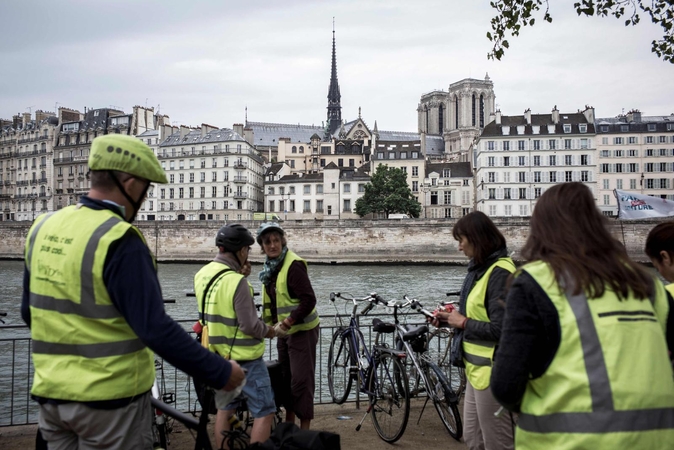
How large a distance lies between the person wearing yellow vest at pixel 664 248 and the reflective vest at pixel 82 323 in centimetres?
237

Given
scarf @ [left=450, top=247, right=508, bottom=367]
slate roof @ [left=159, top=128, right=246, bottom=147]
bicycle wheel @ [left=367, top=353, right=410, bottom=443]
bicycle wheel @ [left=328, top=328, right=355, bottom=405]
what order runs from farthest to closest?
slate roof @ [left=159, top=128, right=246, bottom=147]
bicycle wheel @ [left=328, top=328, right=355, bottom=405]
bicycle wheel @ [left=367, top=353, right=410, bottom=443]
scarf @ [left=450, top=247, right=508, bottom=367]

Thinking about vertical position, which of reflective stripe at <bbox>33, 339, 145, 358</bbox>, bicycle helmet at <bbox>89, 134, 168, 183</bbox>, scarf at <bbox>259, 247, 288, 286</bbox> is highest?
bicycle helmet at <bbox>89, 134, 168, 183</bbox>

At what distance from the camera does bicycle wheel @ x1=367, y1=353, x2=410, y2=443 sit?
468cm

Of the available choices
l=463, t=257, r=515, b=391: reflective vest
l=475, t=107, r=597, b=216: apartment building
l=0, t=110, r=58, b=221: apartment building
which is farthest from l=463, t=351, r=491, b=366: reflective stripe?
l=0, t=110, r=58, b=221: apartment building

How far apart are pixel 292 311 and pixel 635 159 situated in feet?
194

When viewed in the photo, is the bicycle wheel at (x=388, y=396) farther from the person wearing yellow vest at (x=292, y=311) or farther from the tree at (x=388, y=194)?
the tree at (x=388, y=194)

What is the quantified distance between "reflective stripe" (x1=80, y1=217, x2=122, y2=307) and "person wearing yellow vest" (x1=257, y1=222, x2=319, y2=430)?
2.23 metres

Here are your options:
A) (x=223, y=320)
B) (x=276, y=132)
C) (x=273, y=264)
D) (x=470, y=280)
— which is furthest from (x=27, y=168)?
(x=470, y=280)

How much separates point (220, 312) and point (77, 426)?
5.41 feet

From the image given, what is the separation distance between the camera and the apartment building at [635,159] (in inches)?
2194

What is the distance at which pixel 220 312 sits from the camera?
3822 millimetres

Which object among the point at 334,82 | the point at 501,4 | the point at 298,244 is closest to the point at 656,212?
the point at 298,244

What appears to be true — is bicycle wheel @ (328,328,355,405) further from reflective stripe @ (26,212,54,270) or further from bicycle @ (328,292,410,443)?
reflective stripe @ (26,212,54,270)

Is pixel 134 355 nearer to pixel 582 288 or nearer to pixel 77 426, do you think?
pixel 77 426
